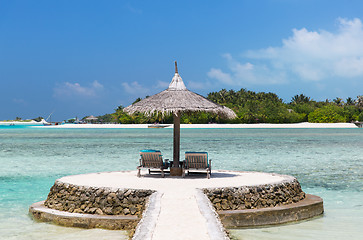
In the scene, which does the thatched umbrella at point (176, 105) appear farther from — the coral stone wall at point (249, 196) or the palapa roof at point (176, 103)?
the coral stone wall at point (249, 196)

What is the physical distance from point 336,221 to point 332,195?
3.68 m

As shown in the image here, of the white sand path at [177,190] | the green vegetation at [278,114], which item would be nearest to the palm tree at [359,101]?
the green vegetation at [278,114]

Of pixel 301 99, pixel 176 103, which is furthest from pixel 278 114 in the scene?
pixel 176 103

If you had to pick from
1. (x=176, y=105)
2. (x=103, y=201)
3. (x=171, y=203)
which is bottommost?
(x=103, y=201)

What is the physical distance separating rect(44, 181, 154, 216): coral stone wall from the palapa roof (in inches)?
113

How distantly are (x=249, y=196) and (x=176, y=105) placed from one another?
127 inches

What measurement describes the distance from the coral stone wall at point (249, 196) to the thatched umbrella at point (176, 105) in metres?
2.77

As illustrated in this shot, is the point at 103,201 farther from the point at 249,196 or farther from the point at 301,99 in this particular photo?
the point at 301,99


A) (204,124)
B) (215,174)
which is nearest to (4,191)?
(215,174)

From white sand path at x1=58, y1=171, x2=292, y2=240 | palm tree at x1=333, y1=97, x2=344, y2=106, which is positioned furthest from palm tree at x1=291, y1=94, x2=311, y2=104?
white sand path at x1=58, y1=171, x2=292, y2=240

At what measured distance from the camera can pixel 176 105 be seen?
11828 mm

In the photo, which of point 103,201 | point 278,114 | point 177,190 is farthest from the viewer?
point 278,114

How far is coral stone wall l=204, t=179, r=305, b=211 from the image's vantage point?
9438 millimetres

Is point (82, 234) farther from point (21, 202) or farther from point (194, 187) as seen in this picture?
point (21, 202)
